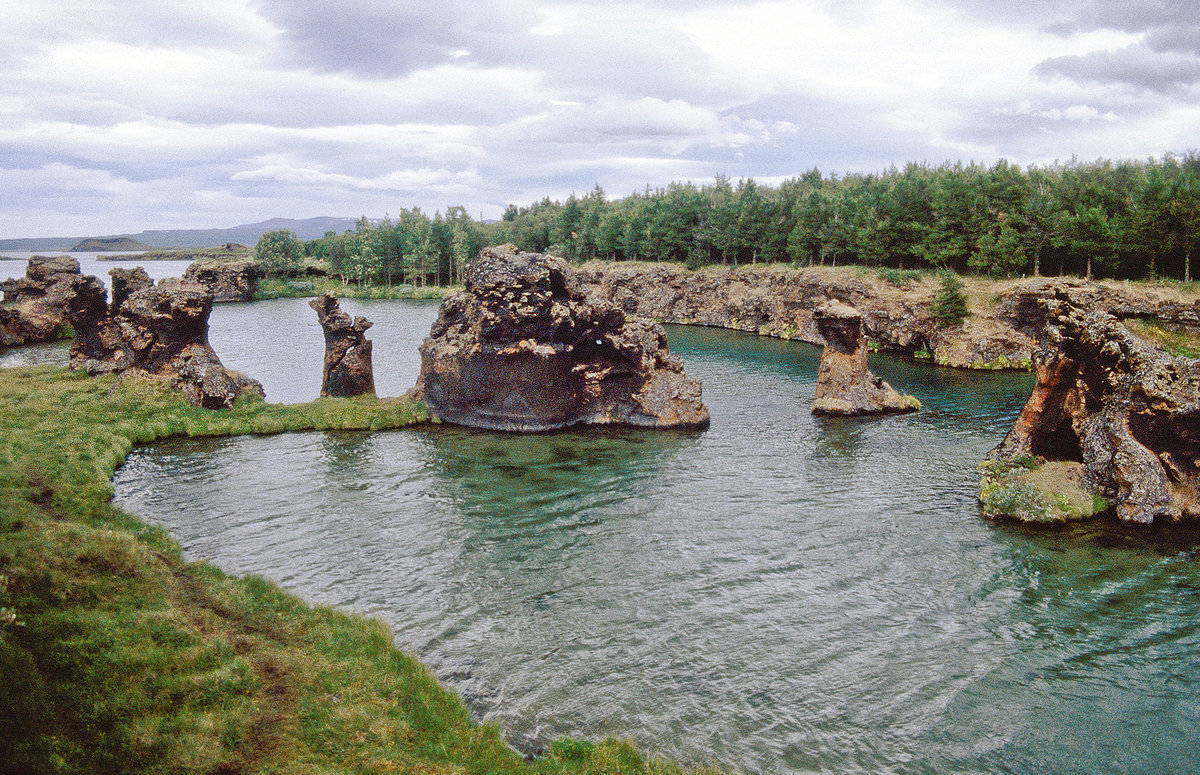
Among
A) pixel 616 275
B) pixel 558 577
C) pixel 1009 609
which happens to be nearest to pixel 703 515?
pixel 558 577

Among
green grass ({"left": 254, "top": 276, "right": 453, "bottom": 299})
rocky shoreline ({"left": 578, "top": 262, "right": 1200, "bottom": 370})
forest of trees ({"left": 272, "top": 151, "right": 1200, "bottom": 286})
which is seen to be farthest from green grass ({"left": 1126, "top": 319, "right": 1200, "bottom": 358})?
green grass ({"left": 254, "top": 276, "right": 453, "bottom": 299})

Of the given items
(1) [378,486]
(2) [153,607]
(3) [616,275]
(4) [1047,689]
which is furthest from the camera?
(3) [616,275]

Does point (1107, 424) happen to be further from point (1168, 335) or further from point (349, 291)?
point (349, 291)

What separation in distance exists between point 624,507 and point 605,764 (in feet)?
53.3

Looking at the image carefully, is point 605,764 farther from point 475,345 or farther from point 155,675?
point 475,345

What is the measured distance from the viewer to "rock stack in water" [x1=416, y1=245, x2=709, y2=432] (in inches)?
1629

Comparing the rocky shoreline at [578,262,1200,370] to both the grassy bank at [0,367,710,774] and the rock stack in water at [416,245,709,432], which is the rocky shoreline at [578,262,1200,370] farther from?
the grassy bank at [0,367,710,774]

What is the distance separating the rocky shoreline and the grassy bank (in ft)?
107

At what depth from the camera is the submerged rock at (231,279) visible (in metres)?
126

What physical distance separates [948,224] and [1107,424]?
5879 cm

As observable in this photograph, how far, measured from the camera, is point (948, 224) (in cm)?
8000

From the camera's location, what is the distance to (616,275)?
11888cm

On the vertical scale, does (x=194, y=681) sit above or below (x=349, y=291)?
below

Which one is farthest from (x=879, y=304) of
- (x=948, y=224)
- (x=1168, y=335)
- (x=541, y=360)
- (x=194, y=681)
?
(x=194, y=681)
